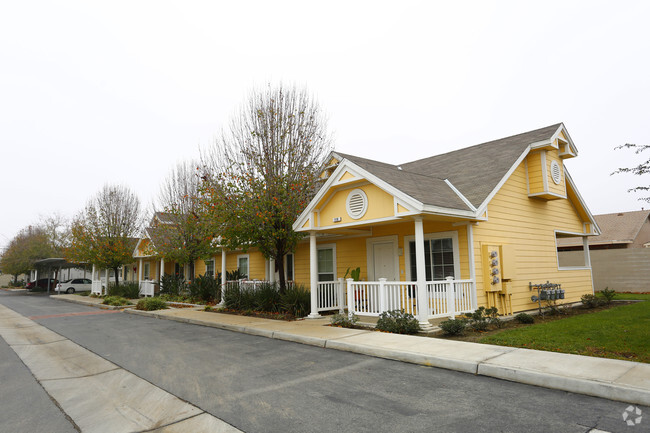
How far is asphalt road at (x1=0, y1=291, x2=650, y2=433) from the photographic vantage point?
4.13 meters

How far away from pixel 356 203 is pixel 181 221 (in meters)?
13.6

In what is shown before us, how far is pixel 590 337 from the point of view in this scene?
8383mm

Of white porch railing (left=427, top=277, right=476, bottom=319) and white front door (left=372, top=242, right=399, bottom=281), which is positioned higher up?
white front door (left=372, top=242, right=399, bottom=281)

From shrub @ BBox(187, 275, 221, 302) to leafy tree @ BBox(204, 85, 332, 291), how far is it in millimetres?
5475

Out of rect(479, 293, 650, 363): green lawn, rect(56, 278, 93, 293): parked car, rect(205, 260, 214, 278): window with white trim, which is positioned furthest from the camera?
rect(56, 278, 93, 293): parked car

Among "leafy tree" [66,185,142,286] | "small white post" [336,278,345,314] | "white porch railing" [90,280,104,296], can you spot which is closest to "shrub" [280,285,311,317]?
"small white post" [336,278,345,314]

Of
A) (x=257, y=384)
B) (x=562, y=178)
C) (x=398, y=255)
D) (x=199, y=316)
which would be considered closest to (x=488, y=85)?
(x=562, y=178)

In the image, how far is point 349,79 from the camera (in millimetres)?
20125

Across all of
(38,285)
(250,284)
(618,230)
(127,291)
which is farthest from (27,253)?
(618,230)

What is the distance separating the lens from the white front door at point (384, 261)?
42.6ft

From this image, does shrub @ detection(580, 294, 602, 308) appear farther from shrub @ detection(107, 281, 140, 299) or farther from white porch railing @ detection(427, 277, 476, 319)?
shrub @ detection(107, 281, 140, 299)

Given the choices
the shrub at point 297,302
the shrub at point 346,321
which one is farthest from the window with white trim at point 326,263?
the shrub at point 346,321

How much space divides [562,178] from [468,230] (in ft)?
20.0

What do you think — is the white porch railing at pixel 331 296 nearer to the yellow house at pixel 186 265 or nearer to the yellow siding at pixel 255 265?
the yellow house at pixel 186 265
